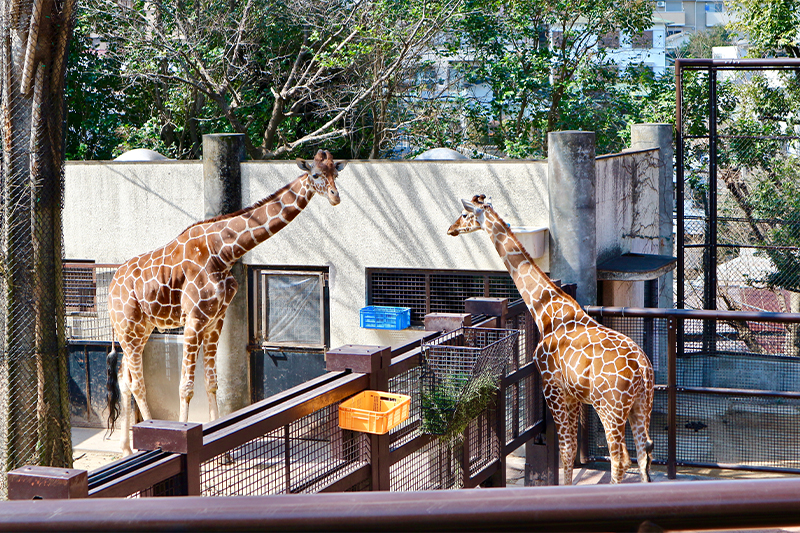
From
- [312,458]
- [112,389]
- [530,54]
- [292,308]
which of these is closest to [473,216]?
[312,458]

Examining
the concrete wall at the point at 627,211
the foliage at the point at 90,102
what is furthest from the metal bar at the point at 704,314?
the foliage at the point at 90,102

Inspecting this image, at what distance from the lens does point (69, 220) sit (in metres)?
12.7

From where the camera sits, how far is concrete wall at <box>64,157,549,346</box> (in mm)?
11117

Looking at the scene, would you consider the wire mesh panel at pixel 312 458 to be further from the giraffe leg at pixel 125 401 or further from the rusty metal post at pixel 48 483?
the giraffe leg at pixel 125 401

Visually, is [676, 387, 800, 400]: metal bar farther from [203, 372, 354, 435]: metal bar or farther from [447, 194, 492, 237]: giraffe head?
[203, 372, 354, 435]: metal bar

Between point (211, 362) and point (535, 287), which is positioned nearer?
point (535, 287)

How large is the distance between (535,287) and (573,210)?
115 inches

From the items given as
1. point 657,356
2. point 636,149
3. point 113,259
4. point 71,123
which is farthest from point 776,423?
point 71,123

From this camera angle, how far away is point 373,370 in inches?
227

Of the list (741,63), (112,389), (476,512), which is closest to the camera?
(476,512)

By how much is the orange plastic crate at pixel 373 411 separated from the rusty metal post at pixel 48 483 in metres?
2.15

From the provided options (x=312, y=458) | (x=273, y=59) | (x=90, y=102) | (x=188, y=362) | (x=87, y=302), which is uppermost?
(x=273, y=59)

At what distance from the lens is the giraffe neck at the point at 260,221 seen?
825cm

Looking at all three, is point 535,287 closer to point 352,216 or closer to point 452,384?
point 452,384
